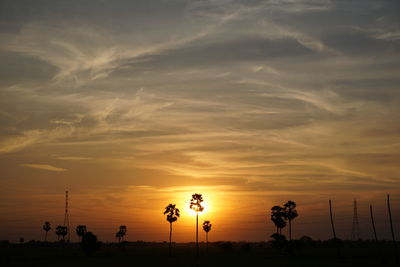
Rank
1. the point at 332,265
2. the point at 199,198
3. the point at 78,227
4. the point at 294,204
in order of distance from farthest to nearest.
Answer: the point at 78,227 → the point at 294,204 → the point at 199,198 → the point at 332,265

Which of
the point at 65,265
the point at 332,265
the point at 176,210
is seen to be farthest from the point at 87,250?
the point at 332,265

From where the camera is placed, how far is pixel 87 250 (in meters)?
144

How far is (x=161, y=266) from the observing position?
97.7m

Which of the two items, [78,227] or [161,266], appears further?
[78,227]

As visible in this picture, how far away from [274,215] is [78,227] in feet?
213

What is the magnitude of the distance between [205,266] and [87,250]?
59.9 m

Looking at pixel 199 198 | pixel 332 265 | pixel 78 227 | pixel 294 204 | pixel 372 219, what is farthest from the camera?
pixel 78 227

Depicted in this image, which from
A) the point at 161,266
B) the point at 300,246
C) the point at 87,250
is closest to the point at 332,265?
the point at 161,266

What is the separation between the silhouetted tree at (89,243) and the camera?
144250 mm

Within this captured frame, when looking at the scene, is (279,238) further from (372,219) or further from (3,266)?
(3,266)

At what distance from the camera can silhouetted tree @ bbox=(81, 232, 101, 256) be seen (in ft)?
473

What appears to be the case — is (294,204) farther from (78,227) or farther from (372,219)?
(78,227)

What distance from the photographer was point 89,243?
145 m

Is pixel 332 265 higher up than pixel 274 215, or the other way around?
pixel 274 215
